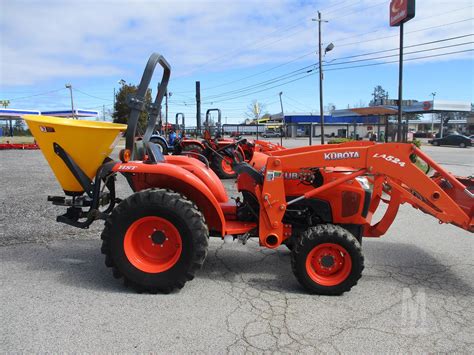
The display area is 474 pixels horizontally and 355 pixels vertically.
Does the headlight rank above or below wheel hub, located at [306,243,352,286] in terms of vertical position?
above

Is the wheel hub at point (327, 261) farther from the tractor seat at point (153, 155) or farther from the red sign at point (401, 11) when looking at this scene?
the red sign at point (401, 11)

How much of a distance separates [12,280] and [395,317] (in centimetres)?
356

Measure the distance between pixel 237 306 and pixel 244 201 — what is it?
1.16 metres

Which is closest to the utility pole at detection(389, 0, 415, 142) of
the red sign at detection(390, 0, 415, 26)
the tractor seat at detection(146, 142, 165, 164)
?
the red sign at detection(390, 0, 415, 26)

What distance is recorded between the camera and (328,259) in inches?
148

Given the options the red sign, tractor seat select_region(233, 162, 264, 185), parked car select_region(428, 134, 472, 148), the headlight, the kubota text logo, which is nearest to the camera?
the kubota text logo

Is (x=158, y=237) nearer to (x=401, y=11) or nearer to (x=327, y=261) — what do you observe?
(x=327, y=261)

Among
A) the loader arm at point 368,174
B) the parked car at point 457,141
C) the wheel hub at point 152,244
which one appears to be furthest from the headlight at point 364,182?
the parked car at point 457,141

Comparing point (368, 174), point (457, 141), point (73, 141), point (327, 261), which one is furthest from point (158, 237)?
point (457, 141)

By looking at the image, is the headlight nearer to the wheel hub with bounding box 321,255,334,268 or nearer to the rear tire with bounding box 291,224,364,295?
the rear tire with bounding box 291,224,364,295

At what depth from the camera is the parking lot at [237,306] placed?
292 centimetres

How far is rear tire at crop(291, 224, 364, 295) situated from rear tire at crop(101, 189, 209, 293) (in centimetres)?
90

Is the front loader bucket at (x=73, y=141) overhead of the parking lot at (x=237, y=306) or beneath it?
overhead

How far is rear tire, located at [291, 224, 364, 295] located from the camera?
12.1 ft
